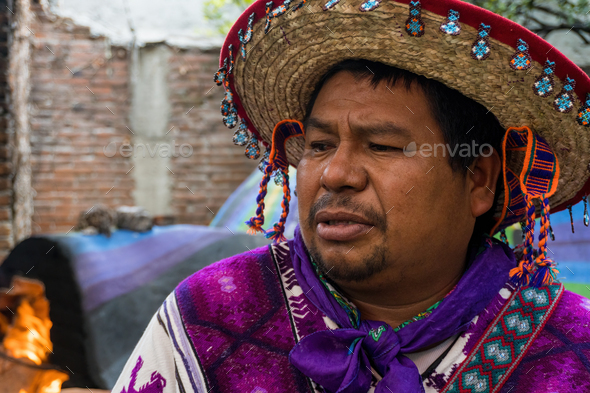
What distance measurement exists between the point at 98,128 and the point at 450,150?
4.97 metres

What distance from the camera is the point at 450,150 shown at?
156 centimetres

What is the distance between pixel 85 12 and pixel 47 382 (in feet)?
15.7

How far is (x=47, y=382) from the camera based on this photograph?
3195 millimetres

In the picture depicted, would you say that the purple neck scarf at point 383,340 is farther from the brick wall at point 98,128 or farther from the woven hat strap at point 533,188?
the brick wall at point 98,128

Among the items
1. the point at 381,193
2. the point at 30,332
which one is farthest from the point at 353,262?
the point at 30,332

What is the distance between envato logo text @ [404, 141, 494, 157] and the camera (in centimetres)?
149

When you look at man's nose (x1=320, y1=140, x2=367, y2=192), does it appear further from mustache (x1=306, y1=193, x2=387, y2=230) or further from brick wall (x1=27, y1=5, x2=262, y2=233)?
brick wall (x1=27, y1=5, x2=262, y2=233)

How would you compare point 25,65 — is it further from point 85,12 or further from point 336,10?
point 336,10

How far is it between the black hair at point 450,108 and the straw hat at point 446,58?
43 millimetres

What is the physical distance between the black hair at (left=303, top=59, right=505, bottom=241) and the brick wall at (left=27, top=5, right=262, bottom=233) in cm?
429

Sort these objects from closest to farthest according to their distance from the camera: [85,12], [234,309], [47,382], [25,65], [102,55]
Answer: [234,309] < [47,382] < [25,65] < [102,55] < [85,12]

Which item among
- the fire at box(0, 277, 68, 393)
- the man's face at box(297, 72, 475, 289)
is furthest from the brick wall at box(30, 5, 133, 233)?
the man's face at box(297, 72, 475, 289)

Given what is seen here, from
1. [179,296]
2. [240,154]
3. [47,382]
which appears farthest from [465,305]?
[240,154]

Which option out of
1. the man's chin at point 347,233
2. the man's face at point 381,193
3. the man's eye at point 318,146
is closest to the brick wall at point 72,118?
the man's eye at point 318,146
